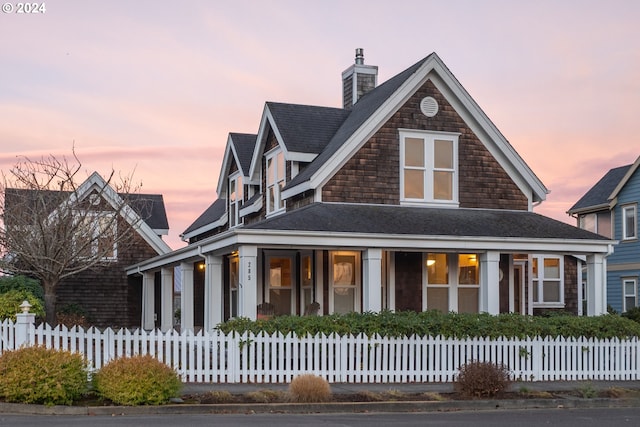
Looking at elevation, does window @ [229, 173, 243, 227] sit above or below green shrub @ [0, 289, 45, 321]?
above

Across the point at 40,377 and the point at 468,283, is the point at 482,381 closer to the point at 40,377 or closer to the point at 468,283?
the point at 40,377

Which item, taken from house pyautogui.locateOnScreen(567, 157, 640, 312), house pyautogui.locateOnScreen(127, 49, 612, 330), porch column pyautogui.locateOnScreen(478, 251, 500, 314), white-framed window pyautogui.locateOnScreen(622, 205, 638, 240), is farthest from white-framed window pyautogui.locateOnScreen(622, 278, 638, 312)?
porch column pyautogui.locateOnScreen(478, 251, 500, 314)

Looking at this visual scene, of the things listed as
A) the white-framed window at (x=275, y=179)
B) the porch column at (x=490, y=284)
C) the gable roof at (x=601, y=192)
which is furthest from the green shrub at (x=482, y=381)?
the gable roof at (x=601, y=192)

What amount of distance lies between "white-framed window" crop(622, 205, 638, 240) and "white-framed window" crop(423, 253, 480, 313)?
15.6 m

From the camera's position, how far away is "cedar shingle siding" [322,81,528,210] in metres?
25.2

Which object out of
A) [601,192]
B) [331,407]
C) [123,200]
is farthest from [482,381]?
[601,192]

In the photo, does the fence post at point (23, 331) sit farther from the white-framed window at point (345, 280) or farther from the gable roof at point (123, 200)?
the white-framed window at point (345, 280)

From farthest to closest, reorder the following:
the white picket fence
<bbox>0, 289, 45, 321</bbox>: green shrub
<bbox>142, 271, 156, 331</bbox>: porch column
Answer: <bbox>142, 271, 156, 331</bbox>: porch column < <bbox>0, 289, 45, 321</bbox>: green shrub < the white picket fence

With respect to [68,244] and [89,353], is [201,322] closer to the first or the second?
[68,244]

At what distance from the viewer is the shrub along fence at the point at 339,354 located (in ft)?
59.1

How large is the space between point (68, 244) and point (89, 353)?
737cm

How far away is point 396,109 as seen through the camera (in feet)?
84.3

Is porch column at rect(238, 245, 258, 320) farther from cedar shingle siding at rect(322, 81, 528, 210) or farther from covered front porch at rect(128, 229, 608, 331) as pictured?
cedar shingle siding at rect(322, 81, 528, 210)

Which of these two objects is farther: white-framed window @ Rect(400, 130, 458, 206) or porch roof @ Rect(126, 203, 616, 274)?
white-framed window @ Rect(400, 130, 458, 206)
